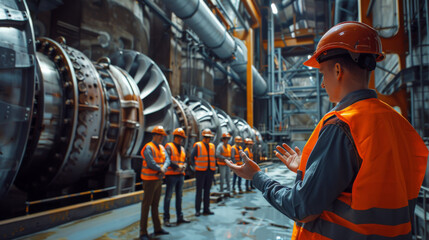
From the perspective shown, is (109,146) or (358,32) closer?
(358,32)

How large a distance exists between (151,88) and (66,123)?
251 centimetres

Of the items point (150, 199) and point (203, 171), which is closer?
point (150, 199)

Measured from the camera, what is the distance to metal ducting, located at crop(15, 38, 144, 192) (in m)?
4.12

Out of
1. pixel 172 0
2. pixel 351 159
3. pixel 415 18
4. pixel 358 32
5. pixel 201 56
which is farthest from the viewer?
pixel 201 56

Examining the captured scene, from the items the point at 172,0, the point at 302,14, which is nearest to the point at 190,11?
the point at 172,0

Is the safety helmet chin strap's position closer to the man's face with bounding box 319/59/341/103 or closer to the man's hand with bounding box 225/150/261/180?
the man's face with bounding box 319/59/341/103

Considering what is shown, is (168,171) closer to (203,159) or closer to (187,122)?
(203,159)

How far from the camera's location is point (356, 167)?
0.90 metres

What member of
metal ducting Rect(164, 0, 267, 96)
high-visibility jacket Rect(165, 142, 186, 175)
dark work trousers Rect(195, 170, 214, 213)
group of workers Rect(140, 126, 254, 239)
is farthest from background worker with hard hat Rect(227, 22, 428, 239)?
metal ducting Rect(164, 0, 267, 96)

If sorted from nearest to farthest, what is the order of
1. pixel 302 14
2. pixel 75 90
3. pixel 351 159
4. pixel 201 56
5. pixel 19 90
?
pixel 351 159
pixel 19 90
pixel 75 90
pixel 201 56
pixel 302 14

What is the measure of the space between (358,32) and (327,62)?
0.49 ft

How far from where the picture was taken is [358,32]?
1.05 m

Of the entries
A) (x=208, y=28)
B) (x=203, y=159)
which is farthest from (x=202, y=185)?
(x=208, y=28)

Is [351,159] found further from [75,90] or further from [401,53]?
[401,53]
